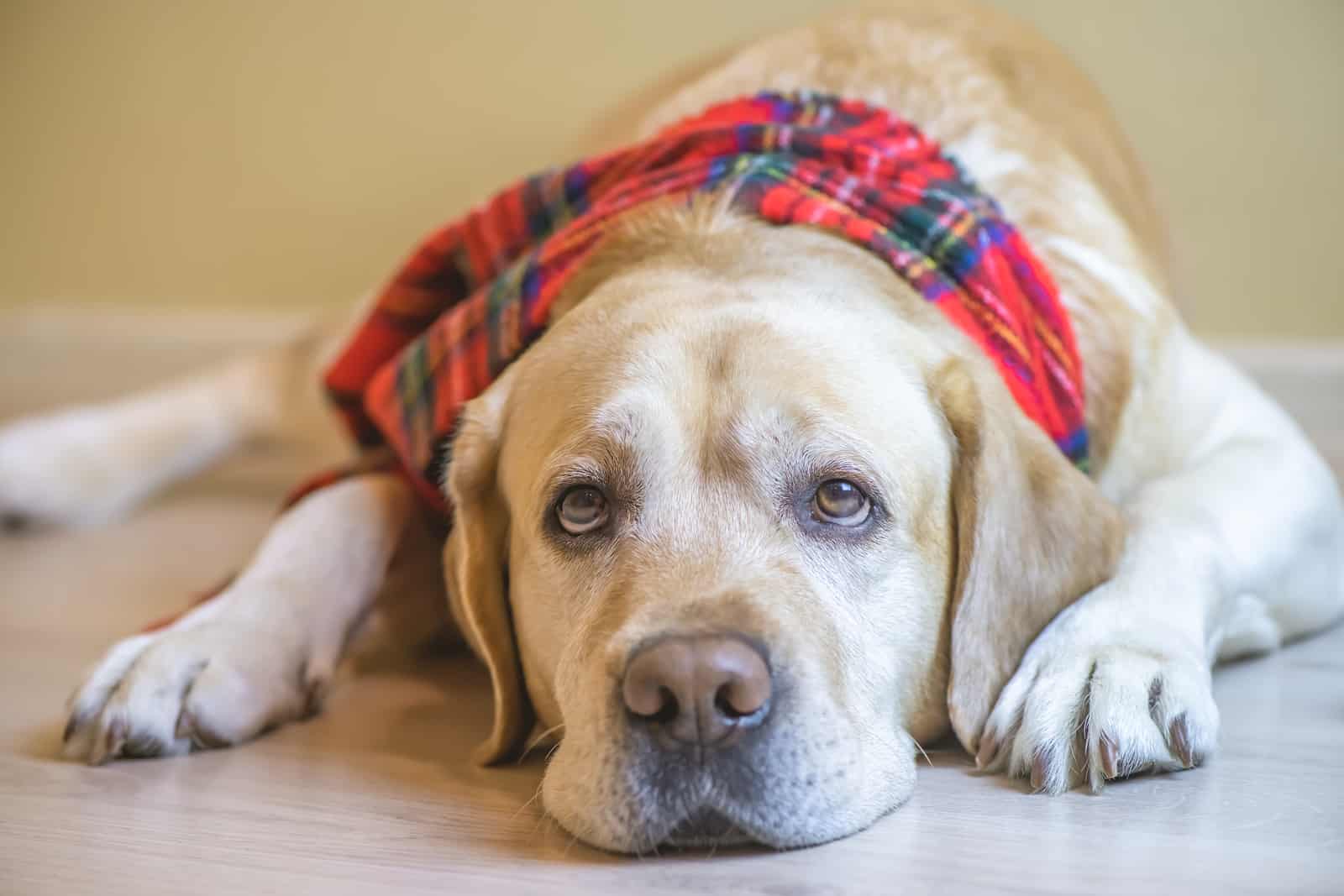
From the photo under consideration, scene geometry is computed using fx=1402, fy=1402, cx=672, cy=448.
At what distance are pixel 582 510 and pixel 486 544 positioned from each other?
0.94 feet

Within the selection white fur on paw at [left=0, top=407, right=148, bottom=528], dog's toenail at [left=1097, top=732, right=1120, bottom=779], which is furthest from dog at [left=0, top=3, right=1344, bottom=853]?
white fur on paw at [left=0, top=407, right=148, bottom=528]

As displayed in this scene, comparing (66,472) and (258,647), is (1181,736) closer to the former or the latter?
(258,647)

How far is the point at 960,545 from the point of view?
2.03 metres

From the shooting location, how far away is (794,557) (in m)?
1.86

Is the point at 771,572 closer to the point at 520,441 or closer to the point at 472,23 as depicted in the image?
the point at 520,441

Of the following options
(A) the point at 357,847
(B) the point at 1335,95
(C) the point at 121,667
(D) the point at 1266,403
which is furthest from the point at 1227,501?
(B) the point at 1335,95

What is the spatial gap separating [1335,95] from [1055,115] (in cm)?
128

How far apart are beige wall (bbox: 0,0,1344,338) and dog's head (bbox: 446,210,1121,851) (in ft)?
7.07

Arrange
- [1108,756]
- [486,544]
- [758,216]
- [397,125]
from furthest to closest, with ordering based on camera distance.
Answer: [397,125] → [758,216] → [486,544] → [1108,756]

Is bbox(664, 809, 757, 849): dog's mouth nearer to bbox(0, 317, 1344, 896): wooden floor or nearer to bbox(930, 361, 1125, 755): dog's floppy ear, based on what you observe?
bbox(0, 317, 1344, 896): wooden floor

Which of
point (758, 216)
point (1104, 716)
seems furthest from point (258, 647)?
point (1104, 716)

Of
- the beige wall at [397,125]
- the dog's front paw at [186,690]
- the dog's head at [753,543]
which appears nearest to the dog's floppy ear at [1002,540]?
the dog's head at [753,543]

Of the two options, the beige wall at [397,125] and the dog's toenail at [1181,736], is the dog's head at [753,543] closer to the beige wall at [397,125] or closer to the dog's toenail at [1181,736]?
the dog's toenail at [1181,736]

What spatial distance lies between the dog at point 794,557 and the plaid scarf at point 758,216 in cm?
9
